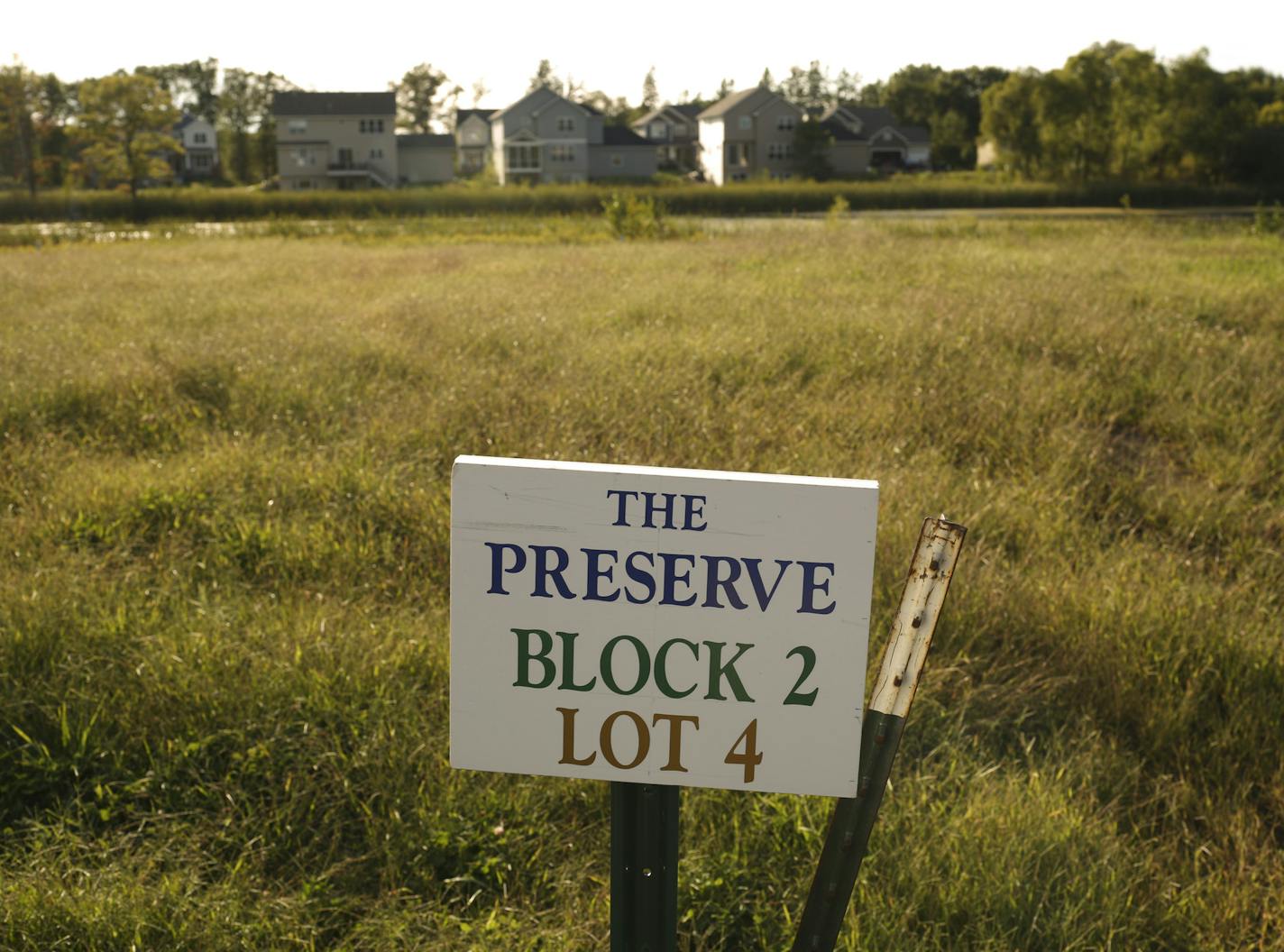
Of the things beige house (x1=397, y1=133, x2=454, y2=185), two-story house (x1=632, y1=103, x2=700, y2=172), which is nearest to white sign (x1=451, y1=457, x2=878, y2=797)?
beige house (x1=397, y1=133, x2=454, y2=185)

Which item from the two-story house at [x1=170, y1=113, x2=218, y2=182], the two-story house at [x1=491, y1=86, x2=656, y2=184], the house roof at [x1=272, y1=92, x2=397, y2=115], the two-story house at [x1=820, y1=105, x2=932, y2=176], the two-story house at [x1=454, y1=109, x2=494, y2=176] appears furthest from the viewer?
the two-story house at [x1=170, y1=113, x2=218, y2=182]

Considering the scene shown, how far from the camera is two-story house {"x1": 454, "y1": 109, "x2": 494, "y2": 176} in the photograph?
82562 millimetres

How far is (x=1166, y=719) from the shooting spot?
3.16m

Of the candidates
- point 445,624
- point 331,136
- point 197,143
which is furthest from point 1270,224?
point 197,143

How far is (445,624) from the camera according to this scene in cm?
365

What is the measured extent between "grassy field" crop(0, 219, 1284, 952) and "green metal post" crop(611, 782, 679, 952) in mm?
907

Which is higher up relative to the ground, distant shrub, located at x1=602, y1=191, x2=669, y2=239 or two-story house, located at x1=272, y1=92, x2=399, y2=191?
two-story house, located at x1=272, y1=92, x2=399, y2=191

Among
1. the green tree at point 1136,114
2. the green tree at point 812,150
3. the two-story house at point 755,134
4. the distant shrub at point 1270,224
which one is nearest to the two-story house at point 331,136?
the two-story house at point 755,134

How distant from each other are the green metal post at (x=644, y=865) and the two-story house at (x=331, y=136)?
62.5m

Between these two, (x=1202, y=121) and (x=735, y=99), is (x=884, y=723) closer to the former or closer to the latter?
(x=1202, y=121)

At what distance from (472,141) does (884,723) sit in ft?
285

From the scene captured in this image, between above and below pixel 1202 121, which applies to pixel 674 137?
above

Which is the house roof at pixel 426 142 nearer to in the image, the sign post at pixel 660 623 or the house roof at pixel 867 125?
the house roof at pixel 867 125

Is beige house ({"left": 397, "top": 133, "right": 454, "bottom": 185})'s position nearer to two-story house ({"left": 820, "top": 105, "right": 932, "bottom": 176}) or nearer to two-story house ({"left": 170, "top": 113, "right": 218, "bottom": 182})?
two-story house ({"left": 820, "top": 105, "right": 932, "bottom": 176})
